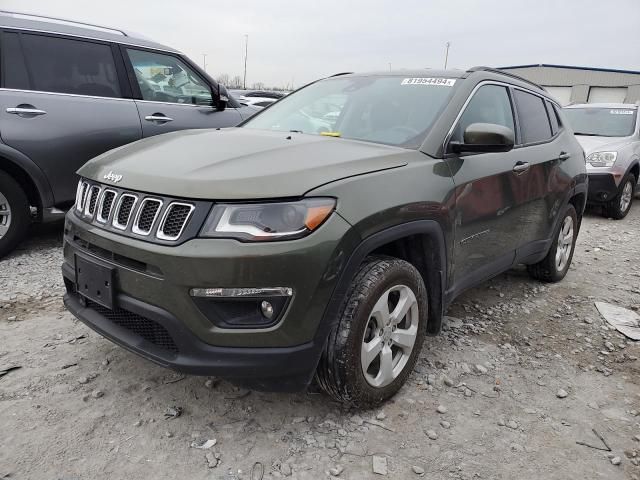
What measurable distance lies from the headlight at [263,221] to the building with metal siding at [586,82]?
38504mm

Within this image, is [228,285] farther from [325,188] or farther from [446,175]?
[446,175]

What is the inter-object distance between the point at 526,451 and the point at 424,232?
107 cm

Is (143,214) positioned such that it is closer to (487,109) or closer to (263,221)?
(263,221)


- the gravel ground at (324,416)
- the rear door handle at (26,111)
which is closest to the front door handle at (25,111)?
the rear door handle at (26,111)

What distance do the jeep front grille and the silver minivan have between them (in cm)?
625

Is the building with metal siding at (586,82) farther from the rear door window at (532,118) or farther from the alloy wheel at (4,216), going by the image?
the alloy wheel at (4,216)

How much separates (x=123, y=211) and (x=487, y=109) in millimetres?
2245

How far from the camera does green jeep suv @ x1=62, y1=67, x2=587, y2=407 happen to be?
1942mm

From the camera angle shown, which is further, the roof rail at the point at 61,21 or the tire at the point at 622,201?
the tire at the point at 622,201

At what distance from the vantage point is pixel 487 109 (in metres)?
3.19

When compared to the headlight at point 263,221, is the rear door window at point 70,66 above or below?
above

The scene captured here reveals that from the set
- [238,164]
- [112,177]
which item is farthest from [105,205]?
[238,164]

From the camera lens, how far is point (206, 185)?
1.98 meters

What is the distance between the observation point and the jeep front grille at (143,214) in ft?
6.45
